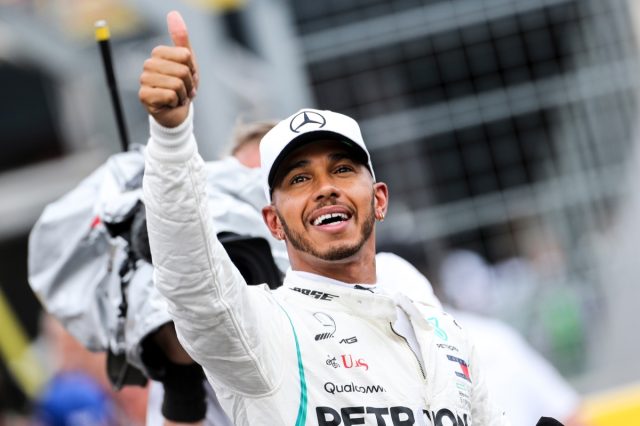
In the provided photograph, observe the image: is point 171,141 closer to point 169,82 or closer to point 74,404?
point 169,82

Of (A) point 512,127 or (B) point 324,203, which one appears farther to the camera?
(A) point 512,127

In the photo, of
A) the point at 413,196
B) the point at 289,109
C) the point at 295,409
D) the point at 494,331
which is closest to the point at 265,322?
the point at 295,409

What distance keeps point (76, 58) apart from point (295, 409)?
484 centimetres

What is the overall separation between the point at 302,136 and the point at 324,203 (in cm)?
17

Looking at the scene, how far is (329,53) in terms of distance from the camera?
909 centimetres

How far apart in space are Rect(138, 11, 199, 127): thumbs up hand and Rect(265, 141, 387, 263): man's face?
1.64ft

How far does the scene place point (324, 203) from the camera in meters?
3.79

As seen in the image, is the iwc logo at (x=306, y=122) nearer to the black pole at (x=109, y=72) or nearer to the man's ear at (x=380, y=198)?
the man's ear at (x=380, y=198)

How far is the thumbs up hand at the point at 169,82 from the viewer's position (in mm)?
3334

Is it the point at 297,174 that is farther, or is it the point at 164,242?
the point at 297,174

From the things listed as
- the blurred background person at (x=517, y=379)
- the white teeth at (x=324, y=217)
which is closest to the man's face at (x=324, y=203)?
the white teeth at (x=324, y=217)

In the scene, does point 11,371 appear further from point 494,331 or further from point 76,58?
point 494,331

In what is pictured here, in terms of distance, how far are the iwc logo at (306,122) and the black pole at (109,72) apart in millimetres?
1288

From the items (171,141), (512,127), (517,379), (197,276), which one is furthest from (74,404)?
(171,141)
